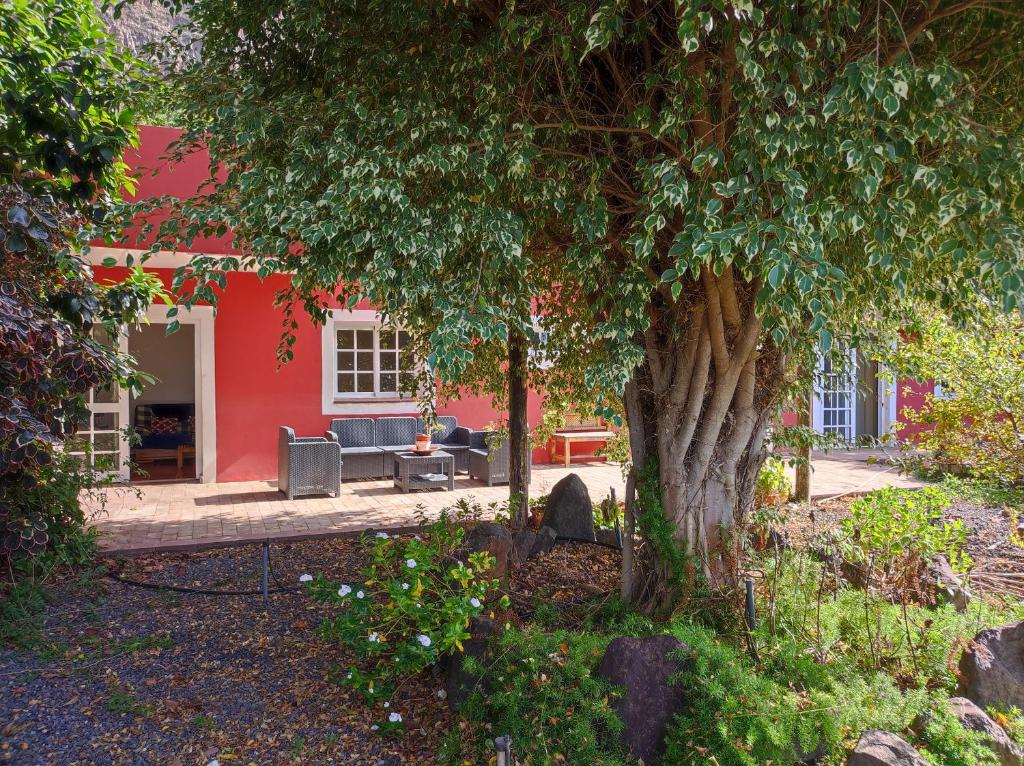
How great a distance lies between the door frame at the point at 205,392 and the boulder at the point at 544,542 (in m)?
5.10

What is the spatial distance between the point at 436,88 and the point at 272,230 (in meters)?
1.13

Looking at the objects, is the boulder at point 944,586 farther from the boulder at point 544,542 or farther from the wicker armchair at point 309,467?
the wicker armchair at point 309,467

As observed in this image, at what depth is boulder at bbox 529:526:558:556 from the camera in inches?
199

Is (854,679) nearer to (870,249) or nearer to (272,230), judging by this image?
(870,249)

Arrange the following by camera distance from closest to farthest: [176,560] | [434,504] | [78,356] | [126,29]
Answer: [78,356]
[176,560]
[434,504]
[126,29]

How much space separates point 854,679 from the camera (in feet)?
9.72

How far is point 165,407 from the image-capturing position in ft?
35.9

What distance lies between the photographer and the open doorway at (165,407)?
370 inches

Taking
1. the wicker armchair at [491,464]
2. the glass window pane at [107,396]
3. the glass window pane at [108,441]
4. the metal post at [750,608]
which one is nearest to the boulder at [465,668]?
the metal post at [750,608]

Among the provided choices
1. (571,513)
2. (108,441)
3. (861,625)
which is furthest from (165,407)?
(861,625)

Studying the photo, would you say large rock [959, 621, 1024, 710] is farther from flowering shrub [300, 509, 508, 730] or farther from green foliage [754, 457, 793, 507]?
green foliage [754, 457, 793, 507]

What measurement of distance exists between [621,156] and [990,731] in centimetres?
310

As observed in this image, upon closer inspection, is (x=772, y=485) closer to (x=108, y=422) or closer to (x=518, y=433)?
(x=518, y=433)

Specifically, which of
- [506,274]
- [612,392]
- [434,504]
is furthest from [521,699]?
[434,504]
